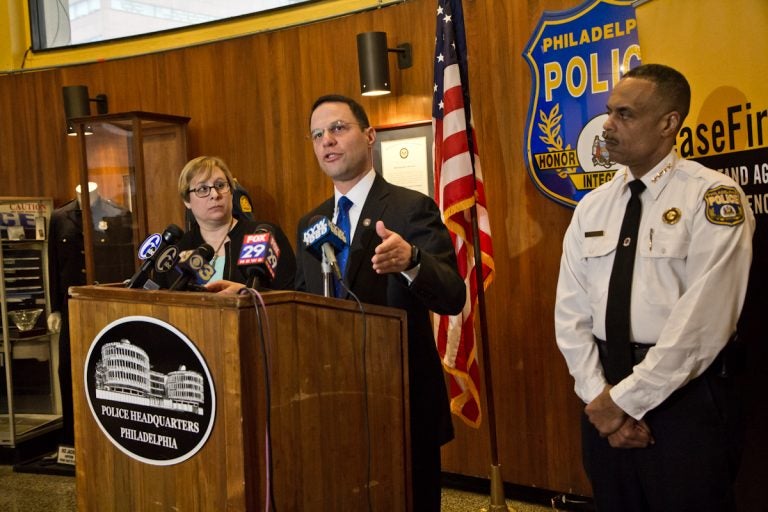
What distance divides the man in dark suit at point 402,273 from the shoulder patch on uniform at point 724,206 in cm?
64

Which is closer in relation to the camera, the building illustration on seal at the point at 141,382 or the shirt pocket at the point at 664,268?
the building illustration on seal at the point at 141,382

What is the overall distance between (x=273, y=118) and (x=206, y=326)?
315cm

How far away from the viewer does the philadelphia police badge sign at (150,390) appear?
1414 mm

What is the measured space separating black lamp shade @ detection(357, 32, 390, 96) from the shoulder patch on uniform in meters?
2.13

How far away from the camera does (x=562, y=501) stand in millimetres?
3441

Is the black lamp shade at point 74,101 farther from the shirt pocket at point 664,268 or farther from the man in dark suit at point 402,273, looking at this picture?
the shirt pocket at point 664,268

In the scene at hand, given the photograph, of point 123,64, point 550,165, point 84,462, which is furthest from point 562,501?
point 123,64

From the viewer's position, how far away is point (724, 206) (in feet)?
6.14

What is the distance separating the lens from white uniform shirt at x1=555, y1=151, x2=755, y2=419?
72.2 inches

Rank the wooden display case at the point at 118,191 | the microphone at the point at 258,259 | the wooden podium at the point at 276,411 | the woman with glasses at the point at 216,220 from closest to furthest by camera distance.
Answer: the wooden podium at the point at 276,411 < the microphone at the point at 258,259 < the woman with glasses at the point at 216,220 < the wooden display case at the point at 118,191

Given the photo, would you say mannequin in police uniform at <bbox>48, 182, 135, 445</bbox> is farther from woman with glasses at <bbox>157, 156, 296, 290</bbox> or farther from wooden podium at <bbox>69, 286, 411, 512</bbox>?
wooden podium at <bbox>69, 286, 411, 512</bbox>

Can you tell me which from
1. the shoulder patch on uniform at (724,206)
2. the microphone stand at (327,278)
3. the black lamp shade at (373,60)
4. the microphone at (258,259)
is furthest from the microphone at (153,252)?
the black lamp shade at (373,60)

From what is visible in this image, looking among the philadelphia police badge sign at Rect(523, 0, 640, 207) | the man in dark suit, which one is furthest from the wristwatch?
the philadelphia police badge sign at Rect(523, 0, 640, 207)

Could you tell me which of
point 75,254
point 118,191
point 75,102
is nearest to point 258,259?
point 118,191
